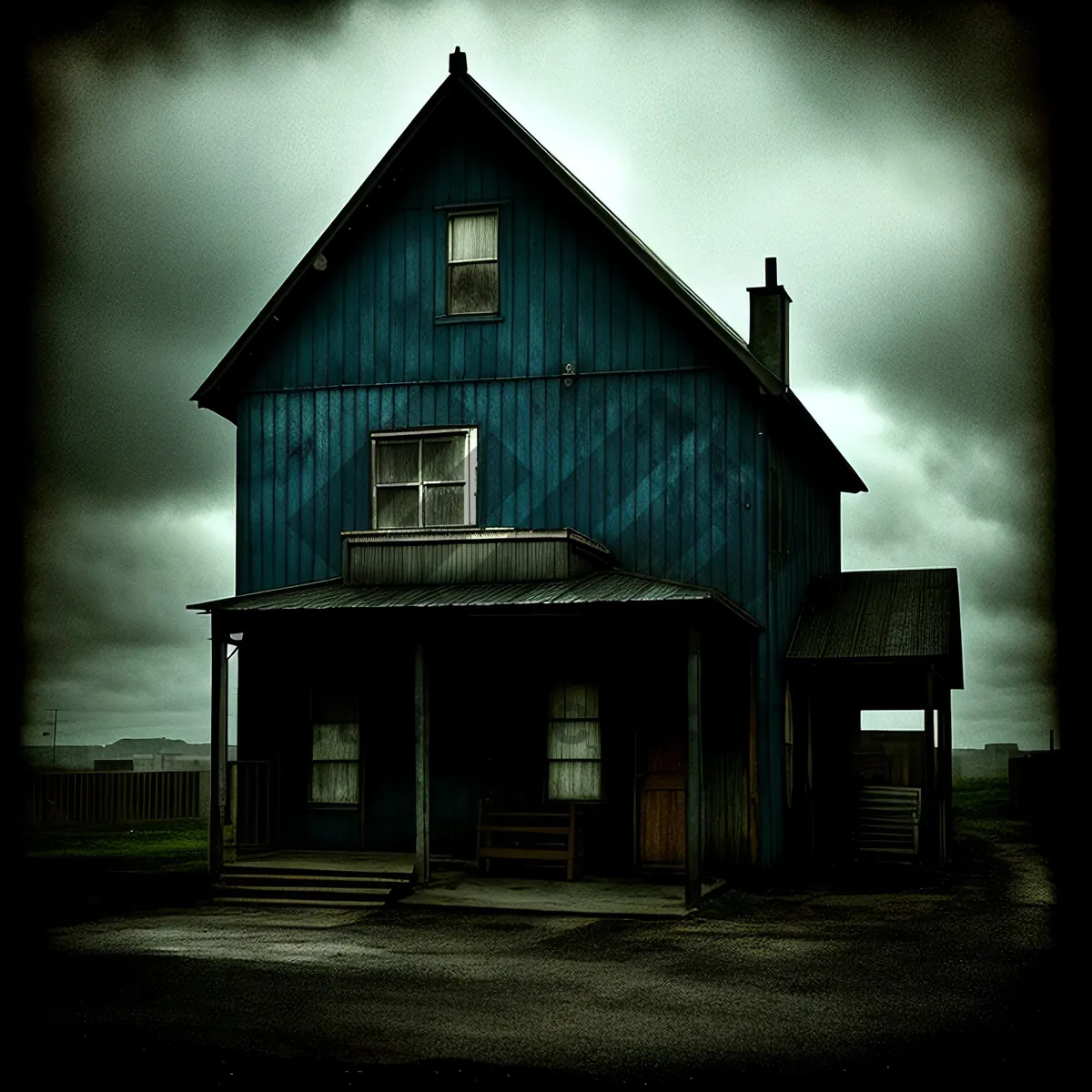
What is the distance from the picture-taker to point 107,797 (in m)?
32.0

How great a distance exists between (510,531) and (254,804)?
6.05 metres

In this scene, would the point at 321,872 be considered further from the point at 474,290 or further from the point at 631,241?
the point at 631,241

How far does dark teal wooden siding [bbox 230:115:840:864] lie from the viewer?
2008 cm

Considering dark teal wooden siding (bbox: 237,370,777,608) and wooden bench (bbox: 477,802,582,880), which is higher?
dark teal wooden siding (bbox: 237,370,777,608)

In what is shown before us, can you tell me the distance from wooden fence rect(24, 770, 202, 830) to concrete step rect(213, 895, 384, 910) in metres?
13.1

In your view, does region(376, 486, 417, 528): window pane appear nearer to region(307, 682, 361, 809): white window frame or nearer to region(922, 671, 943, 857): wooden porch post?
region(307, 682, 361, 809): white window frame

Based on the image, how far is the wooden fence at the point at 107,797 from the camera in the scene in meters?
31.0

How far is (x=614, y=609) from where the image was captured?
57.5 ft

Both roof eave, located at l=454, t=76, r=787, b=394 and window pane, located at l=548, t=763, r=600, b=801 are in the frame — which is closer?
roof eave, located at l=454, t=76, r=787, b=394

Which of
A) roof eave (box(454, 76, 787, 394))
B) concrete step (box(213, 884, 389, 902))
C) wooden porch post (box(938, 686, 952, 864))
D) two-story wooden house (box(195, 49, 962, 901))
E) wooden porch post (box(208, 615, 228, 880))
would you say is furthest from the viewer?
wooden porch post (box(938, 686, 952, 864))

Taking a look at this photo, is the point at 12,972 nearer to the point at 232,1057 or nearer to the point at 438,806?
the point at 232,1057

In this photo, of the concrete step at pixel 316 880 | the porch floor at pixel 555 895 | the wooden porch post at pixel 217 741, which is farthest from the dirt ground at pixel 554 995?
the wooden porch post at pixel 217 741

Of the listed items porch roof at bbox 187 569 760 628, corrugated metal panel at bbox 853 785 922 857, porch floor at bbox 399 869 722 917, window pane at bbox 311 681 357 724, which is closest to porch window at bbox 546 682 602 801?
porch floor at bbox 399 869 722 917

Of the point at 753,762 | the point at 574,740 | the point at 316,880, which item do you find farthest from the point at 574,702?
the point at 316,880
